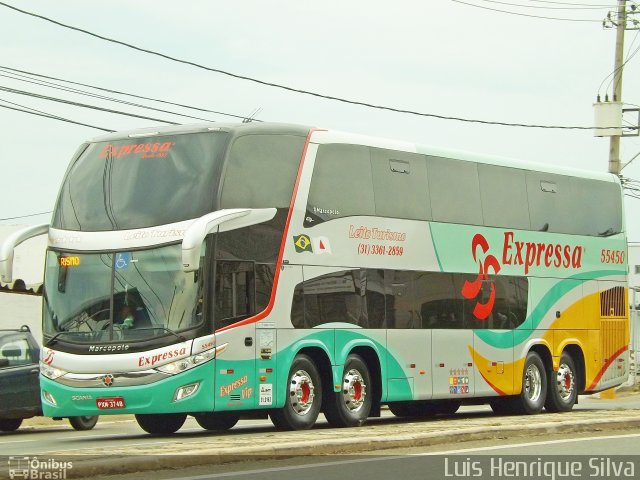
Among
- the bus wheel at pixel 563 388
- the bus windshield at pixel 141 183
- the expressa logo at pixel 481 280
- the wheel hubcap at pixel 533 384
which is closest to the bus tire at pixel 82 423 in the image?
the bus windshield at pixel 141 183

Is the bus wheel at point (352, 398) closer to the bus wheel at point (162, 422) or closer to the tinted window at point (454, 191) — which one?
the bus wheel at point (162, 422)

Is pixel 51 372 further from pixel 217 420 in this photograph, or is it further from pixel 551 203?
pixel 551 203

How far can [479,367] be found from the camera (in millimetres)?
24312

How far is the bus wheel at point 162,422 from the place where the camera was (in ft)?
68.3

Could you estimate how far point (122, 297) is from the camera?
1903 cm

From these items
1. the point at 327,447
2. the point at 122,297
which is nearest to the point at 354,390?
the point at 122,297

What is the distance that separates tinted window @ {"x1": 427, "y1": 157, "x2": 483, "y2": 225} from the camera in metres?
23.5

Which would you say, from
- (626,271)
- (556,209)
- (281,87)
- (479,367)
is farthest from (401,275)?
(281,87)

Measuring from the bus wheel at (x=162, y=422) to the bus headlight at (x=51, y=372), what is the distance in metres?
1.91

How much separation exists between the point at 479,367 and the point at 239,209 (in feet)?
22.4

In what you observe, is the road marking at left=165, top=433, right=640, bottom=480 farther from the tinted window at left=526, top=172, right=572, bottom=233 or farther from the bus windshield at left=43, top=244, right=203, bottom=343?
the tinted window at left=526, top=172, right=572, bottom=233

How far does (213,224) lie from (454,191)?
647 cm

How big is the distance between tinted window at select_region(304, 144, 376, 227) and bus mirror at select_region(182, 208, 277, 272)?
3.45 ft

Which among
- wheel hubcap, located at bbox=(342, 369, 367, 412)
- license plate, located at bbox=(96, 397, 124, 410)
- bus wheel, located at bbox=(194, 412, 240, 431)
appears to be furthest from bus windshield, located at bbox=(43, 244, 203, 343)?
wheel hubcap, located at bbox=(342, 369, 367, 412)
